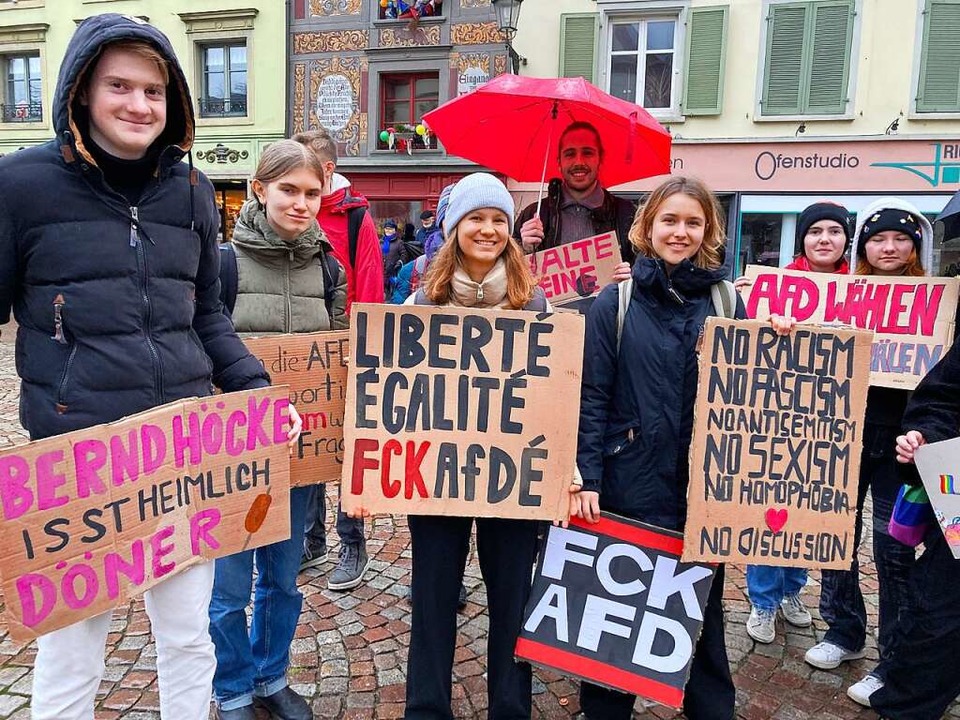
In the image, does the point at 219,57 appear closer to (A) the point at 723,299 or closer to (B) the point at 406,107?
(B) the point at 406,107

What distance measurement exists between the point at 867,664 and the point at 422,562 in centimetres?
219

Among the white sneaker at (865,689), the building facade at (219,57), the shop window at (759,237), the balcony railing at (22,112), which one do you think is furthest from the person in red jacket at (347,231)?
the balcony railing at (22,112)

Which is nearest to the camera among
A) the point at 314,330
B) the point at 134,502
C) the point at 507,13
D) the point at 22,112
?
the point at 134,502

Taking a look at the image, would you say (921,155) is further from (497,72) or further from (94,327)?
(94,327)

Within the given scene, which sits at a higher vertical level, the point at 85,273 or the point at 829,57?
the point at 829,57

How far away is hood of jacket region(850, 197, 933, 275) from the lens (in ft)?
9.77

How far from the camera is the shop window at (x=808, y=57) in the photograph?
11859 mm

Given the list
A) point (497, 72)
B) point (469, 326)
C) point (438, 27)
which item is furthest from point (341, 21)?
point (469, 326)

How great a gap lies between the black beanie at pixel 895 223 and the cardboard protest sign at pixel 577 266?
1.14 meters

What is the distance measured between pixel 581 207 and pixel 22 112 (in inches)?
731

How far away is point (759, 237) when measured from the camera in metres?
12.8

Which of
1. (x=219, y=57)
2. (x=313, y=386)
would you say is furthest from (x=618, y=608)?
(x=219, y=57)

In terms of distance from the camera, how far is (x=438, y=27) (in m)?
14.1

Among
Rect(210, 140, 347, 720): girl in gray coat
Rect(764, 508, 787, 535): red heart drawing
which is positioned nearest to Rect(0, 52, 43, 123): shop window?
Rect(210, 140, 347, 720): girl in gray coat
